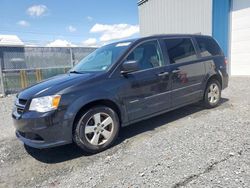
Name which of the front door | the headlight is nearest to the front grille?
the headlight

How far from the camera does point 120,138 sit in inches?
162

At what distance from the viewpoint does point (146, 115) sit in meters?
4.17

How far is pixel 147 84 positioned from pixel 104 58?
0.98 m

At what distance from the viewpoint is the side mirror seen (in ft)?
12.2

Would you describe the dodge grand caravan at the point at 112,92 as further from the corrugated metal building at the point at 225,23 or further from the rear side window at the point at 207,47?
the corrugated metal building at the point at 225,23

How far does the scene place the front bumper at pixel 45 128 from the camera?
3158mm

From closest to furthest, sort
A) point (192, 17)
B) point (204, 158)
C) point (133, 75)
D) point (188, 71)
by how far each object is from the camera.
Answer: point (204, 158), point (133, 75), point (188, 71), point (192, 17)

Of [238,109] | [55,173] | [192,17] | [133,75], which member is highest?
[192,17]

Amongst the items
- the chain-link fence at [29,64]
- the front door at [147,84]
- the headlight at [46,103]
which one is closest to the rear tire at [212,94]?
the front door at [147,84]

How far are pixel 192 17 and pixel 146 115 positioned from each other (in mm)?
10410

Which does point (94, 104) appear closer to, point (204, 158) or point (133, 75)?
point (133, 75)

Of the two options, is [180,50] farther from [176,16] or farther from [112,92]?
[176,16]

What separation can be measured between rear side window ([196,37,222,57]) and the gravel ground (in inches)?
64.4

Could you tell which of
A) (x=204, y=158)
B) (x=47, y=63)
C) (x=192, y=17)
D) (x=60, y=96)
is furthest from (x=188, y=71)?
(x=192, y=17)
